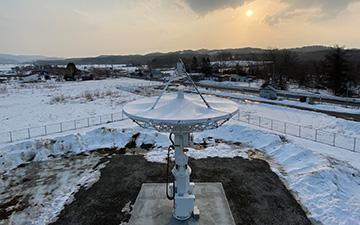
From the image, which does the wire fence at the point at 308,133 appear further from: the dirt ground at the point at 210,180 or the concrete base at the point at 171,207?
the concrete base at the point at 171,207

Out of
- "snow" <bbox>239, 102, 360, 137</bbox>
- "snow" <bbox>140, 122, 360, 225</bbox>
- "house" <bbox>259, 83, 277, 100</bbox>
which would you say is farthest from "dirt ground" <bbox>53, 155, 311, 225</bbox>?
"house" <bbox>259, 83, 277, 100</bbox>

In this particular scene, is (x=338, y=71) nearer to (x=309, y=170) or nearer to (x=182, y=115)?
(x=309, y=170)

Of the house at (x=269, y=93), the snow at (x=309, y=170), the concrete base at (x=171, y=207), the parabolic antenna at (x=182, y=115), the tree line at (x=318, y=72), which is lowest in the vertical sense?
the concrete base at (x=171, y=207)

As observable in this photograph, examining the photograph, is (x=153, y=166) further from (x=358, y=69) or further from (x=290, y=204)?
(x=358, y=69)

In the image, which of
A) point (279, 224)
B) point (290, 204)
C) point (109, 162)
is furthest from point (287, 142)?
point (109, 162)

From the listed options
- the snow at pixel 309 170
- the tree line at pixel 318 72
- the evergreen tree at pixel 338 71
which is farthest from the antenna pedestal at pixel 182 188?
the evergreen tree at pixel 338 71

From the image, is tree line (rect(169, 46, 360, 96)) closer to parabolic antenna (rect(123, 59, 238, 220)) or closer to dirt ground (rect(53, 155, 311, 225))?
dirt ground (rect(53, 155, 311, 225))
